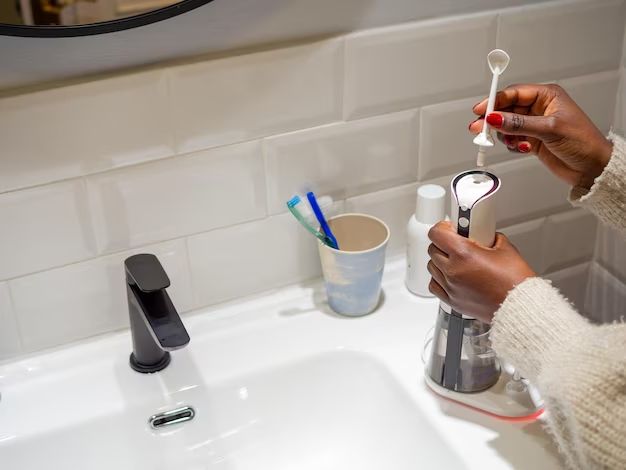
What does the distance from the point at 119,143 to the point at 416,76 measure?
359mm

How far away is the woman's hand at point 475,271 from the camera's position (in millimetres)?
→ 713

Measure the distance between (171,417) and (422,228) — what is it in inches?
14.4

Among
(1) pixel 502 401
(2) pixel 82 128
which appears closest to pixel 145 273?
(2) pixel 82 128

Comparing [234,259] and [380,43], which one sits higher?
[380,43]

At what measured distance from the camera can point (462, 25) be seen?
35.9 inches

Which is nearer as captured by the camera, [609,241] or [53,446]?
[53,446]

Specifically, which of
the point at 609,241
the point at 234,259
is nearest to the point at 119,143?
the point at 234,259

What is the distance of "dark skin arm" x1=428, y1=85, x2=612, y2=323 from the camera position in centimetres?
72

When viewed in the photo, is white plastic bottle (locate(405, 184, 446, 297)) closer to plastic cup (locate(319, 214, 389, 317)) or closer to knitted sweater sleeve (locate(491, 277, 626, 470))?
plastic cup (locate(319, 214, 389, 317))

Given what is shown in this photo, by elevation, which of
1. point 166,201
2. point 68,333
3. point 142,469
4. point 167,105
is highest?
point 167,105

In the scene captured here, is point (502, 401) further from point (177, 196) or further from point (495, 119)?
point (177, 196)

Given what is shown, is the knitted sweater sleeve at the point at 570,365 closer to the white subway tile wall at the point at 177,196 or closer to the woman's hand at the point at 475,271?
the woman's hand at the point at 475,271

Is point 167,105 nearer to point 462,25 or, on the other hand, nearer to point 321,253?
point 321,253

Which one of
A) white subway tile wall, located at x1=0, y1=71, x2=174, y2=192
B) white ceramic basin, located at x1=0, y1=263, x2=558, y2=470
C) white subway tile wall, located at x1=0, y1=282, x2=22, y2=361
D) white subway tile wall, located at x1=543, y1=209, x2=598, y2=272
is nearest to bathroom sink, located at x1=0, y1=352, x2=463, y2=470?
white ceramic basin, located at x1=0, y1=263, x2=558, y2=470
